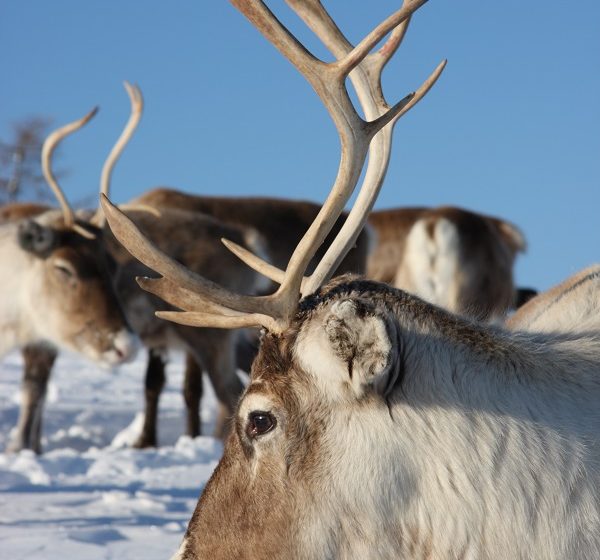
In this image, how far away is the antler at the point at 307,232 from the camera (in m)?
2.46

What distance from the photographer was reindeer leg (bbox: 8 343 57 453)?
25.6 feet

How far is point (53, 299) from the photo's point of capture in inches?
324

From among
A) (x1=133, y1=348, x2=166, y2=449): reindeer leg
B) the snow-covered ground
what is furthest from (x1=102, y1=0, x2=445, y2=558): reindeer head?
(x1=133, y1=348, x2=166, y2=449): reindeer leg

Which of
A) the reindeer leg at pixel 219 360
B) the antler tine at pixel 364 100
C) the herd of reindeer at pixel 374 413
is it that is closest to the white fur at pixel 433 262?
the reindeer leg at pixel 219 360

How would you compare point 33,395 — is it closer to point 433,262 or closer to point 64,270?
point 64,270

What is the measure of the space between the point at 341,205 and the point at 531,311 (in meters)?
1.40

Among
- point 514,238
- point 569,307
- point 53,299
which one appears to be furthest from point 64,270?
point 514,238

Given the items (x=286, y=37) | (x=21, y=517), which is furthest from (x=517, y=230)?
(x=286, y=37)

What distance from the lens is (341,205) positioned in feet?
8.44

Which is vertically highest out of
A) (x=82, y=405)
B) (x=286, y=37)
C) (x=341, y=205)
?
(x=286, y=37)

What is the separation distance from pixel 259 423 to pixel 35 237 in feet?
20.5

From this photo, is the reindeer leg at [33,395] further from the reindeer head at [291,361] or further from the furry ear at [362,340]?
the furry ear at [362,340]

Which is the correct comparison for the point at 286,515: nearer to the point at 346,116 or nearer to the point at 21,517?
the point at 346,116

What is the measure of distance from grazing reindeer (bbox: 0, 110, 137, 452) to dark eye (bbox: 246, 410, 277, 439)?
5620 millimetres
